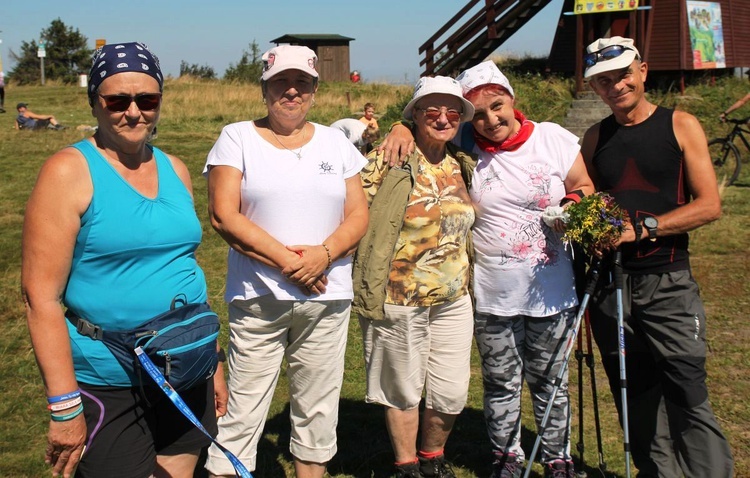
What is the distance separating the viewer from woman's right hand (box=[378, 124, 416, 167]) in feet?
12.9

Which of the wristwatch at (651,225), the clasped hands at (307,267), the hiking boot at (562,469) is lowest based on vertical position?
the hiking boot at (562,469)

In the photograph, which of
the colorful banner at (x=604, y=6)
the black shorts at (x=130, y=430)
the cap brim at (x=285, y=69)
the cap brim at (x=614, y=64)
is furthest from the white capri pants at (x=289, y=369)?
the colorful banner at (x=604, y=6)

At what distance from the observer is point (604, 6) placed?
55.9ft

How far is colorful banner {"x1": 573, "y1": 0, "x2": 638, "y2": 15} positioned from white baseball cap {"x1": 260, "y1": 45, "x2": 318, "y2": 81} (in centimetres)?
1511

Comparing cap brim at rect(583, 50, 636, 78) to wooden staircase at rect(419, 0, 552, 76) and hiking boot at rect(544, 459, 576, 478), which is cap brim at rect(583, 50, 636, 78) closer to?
hiking boot at rect(544, 459, 576, 478)

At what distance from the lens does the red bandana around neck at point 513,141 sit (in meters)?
3.95

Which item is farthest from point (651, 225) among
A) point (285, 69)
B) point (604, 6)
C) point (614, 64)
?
point (604, 6)

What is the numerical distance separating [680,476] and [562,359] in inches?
33.8

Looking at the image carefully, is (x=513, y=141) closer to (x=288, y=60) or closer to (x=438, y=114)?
(x=438, y=114)

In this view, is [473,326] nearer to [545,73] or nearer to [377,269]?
[377,269]

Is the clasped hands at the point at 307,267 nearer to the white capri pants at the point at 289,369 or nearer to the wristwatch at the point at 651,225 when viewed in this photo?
the white capri pants at the point at 289,369

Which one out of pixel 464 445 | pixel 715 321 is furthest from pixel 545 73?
pixel 464 445

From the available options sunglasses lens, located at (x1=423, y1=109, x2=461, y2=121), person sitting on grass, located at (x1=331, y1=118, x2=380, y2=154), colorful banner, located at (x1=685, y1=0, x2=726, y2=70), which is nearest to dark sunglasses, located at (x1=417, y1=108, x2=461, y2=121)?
sunglasses lens, located at (x1=423, y1=109, x2=461, y2=121)

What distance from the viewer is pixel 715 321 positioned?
22.2 feet
